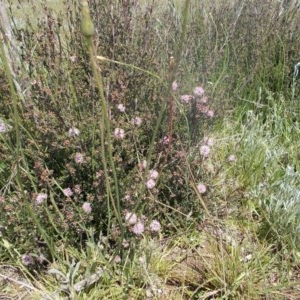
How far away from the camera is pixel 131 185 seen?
1.73m

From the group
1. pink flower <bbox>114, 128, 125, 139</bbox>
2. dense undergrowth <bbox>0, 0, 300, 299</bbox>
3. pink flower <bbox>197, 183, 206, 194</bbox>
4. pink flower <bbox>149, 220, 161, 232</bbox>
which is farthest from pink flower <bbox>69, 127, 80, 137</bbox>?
pink flower <bbox>197, 183, 206, 194</bbox>

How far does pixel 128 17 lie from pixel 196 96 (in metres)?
0.70

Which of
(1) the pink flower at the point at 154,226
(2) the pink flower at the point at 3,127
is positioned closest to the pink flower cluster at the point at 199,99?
(1) the pink flower at the point at 154,226

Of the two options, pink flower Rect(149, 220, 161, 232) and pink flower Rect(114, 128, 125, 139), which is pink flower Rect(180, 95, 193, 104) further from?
pink flower Rect(149, 220, 161, 232)

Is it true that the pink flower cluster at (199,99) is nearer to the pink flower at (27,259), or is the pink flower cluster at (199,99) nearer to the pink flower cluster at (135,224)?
the pink flower cluster at (135,224)

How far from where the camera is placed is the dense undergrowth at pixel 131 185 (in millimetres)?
1634

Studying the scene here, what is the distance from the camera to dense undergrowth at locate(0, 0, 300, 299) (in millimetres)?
1634

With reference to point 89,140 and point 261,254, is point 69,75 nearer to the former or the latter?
point 89,140

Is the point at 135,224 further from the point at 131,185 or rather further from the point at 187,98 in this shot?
the point at 187,98

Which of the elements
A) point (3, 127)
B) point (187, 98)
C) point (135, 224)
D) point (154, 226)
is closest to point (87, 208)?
point (135, 224)

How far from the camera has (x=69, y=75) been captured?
201 cm

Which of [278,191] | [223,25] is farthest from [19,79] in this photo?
[223,25]

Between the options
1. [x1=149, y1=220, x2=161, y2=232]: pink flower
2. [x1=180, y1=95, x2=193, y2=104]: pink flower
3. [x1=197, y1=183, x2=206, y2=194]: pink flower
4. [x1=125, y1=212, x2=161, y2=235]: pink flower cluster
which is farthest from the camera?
[x1=180, y1=95, x2=193, y2=104]: pink flower

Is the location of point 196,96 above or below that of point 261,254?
above
